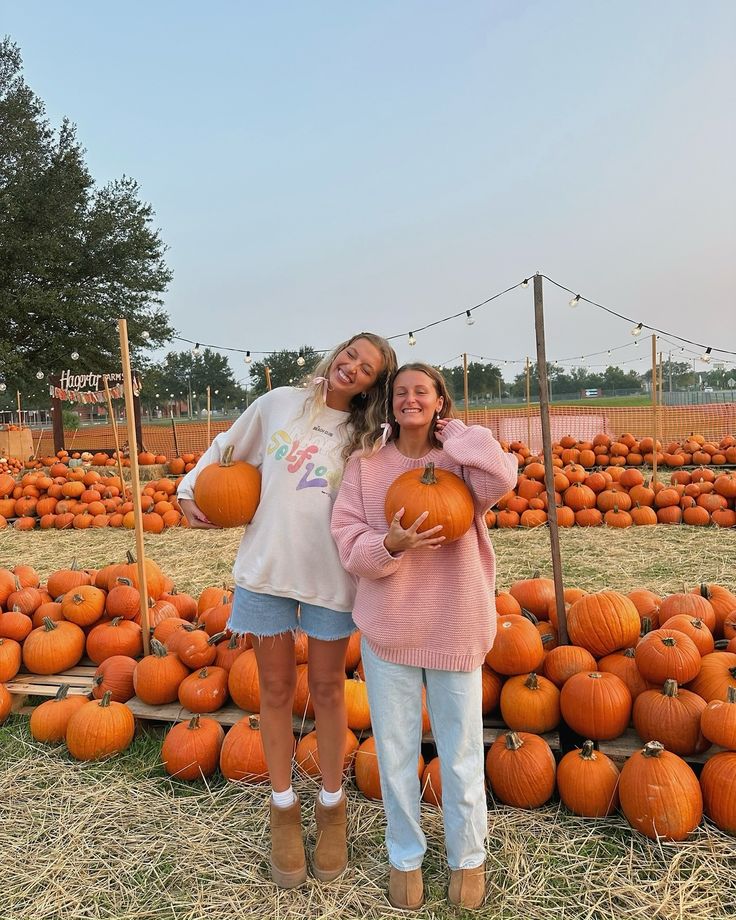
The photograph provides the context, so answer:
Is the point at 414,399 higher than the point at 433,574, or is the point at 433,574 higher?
the point at 414,399

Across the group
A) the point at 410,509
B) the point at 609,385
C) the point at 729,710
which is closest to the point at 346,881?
the point at 410,509

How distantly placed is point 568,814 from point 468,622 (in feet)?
3.57

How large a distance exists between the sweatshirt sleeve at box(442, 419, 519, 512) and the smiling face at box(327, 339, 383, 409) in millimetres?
339

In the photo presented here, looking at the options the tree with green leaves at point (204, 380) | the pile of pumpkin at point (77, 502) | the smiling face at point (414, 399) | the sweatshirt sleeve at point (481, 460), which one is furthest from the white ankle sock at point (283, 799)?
the tree with green leaves at point (204, 380)

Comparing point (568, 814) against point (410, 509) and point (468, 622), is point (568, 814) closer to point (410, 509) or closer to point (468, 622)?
point (468, 622)

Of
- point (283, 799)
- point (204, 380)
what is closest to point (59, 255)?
point (283, 799)

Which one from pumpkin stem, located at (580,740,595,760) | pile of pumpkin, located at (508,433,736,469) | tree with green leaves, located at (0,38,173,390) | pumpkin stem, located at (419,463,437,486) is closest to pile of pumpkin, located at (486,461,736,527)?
pile of pumpkin, located at (508,433,736,469)

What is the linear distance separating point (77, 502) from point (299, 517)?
8.71 meters

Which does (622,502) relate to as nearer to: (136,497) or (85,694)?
(136,497)

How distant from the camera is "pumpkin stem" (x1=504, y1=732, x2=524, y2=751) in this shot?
232 cm

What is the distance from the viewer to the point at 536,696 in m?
2.50

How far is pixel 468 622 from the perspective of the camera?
1.82 metres

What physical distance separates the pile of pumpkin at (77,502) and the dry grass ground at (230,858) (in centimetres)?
639

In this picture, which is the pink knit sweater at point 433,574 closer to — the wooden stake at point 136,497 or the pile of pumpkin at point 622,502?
the wooden stake at point 136,497
